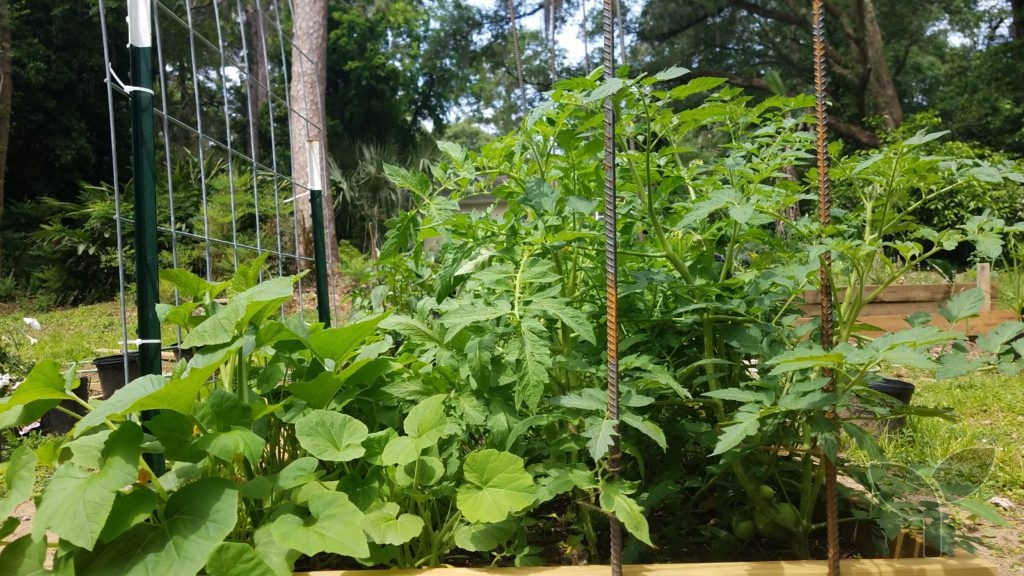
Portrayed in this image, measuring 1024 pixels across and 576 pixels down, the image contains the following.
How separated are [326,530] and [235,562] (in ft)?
0.36

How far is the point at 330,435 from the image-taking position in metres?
0.99

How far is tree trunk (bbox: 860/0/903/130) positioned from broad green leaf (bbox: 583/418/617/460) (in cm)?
1178

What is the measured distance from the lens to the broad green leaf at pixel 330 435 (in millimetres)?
958

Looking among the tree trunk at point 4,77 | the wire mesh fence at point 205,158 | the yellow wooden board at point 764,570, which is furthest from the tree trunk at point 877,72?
the yellow wooden board at point 764,570

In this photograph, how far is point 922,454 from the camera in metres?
2.18

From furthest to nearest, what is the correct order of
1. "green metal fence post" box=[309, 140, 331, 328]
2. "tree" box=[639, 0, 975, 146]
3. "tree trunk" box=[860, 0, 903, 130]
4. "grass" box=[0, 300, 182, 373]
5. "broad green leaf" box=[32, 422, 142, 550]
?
"tree" box=[639, 0, 975, 146] < "tree trunk" box=[860, 0, 903, 130] < "grass" box=[0, 300, 182, 373] < "green metal fence post" box=[309, 140, 331, 328] < "broad green leaf" box=[32, 422, 142, 550]

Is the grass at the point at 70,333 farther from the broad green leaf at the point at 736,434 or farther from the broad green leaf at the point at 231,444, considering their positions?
the broad green leaf at the point at 736,434

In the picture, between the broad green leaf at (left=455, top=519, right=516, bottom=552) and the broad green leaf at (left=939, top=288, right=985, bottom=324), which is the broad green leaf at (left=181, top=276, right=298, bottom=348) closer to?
the broad green leaf at (left=455, top=519, right=516, bottom=552)

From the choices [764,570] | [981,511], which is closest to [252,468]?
[764,570]

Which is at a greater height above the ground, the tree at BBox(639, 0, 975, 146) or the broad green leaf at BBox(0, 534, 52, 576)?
the tree at BBox(639, 0, 975, 146)

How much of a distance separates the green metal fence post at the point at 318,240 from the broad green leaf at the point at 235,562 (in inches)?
46.6

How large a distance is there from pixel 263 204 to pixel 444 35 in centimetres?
781

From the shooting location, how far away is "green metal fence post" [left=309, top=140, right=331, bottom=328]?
2092mm

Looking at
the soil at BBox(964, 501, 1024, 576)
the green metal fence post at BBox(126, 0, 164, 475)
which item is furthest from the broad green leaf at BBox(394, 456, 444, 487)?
the soil at BBox(964, 501, 1024, 576)
